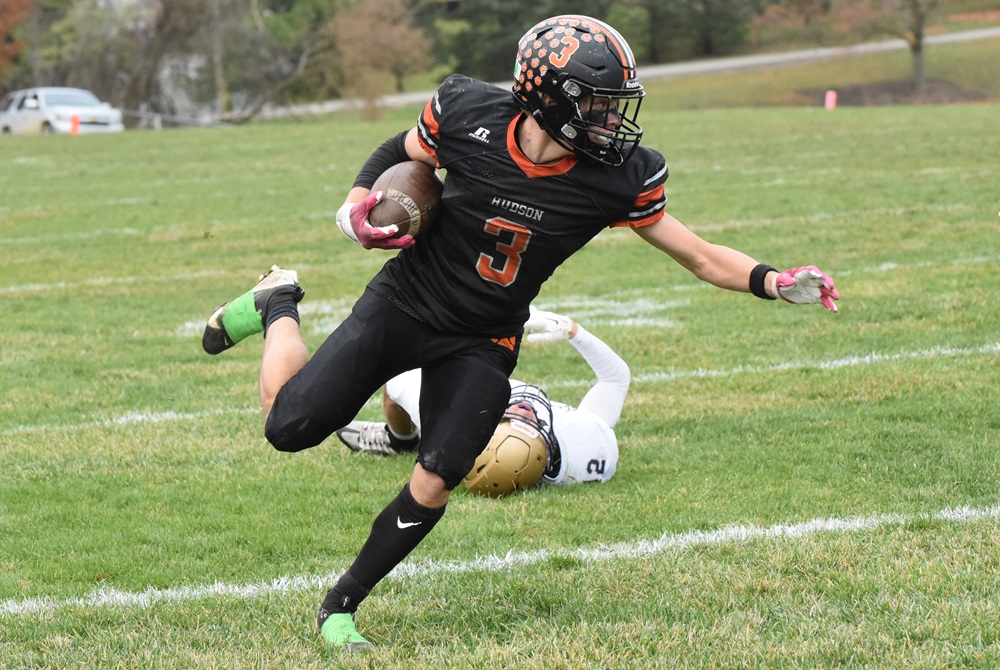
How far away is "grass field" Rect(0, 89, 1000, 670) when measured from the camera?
3492 millimetres

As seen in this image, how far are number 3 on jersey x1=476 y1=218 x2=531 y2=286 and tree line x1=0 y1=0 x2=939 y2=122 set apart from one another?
31.0 meters

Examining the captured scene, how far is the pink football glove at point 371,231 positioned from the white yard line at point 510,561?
3.58 ft

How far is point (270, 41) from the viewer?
37875mm

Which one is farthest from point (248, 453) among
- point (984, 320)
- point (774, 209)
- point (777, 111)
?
point (777, 111)

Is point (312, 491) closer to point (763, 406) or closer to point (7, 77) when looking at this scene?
point (763, 406)

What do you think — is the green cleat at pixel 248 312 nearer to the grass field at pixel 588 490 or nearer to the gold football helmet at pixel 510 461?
the grass field at pixel 588 490

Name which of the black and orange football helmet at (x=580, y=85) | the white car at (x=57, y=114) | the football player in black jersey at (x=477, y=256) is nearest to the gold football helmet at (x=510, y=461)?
the football player in black jersey at (x=477, y=256)

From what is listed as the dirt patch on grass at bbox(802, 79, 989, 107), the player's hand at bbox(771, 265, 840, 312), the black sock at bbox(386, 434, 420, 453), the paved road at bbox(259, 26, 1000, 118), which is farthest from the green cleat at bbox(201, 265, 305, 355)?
the paved road at bbox(259, 26, 1000, 118)

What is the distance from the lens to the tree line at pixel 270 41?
116 feet

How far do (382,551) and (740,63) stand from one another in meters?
39.4

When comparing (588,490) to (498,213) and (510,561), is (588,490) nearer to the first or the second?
(510,561)

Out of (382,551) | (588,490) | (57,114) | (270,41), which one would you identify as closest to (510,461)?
(588,490)

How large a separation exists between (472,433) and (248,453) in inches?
81.5

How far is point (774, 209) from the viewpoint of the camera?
12.0 metres
